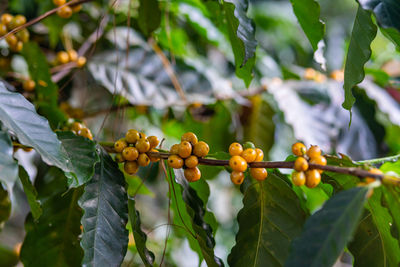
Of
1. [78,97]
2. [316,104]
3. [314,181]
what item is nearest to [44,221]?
[314,181]

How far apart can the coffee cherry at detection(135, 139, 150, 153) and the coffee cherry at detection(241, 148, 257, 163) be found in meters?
0.14

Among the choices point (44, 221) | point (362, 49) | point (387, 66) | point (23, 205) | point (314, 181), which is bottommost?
point (23, 205)

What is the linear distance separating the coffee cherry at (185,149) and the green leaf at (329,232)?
194 mm

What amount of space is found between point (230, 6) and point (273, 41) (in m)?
1.44

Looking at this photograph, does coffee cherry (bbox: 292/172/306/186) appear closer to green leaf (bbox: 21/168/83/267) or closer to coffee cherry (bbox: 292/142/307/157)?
coffee cherry (bbox: 292/142/307/157)

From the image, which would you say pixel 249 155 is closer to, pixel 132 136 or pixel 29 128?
pixel 132 136

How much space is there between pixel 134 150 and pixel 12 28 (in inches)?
17.7

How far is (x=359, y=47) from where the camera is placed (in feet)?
1.77

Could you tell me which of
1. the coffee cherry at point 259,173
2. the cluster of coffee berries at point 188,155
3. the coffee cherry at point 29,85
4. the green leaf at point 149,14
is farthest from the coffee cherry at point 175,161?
the coffee cherry at point 29,85

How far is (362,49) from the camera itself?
54cm

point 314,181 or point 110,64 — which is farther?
point 110,64

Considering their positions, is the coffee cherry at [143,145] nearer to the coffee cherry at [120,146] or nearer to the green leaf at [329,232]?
the coffee cherry at [120,146]

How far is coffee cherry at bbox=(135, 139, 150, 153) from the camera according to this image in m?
0.58

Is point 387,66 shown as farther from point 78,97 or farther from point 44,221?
point 44,221
